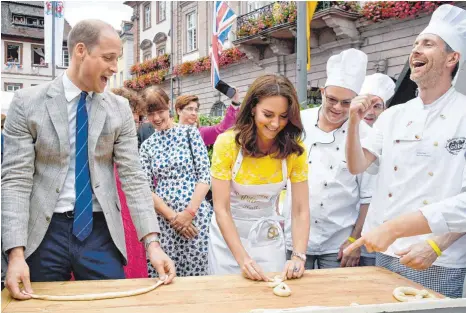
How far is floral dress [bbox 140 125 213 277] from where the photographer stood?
2920 millimetres

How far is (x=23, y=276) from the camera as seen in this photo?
1612mm

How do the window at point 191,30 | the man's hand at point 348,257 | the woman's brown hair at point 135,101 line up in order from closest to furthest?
1. the man's hand at point 348,257
2. the woman's brown hair at point 135,101
3. the window at point 191,30

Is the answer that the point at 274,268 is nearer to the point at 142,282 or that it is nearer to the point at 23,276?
the point at 142,282

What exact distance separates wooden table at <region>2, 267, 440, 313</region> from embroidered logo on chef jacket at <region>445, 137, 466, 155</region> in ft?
1.77

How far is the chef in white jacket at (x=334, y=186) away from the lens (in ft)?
8.13

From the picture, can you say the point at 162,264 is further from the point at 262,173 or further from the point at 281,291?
the point at 262,173

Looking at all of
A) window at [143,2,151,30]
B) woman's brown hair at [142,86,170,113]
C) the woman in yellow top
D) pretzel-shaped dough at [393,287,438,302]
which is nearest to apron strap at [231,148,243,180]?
the woman in yellow top

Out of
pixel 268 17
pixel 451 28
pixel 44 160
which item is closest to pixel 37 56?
pixel 44 160

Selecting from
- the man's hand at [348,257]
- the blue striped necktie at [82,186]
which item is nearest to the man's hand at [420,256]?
the man's hand at [348,257]

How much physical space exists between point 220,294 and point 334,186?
1050mm

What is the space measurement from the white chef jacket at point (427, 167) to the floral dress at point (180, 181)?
1.18 m

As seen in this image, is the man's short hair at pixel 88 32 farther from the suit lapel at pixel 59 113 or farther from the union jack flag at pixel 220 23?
the union jack flag at pixel 220 23

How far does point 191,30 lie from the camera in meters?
16.8

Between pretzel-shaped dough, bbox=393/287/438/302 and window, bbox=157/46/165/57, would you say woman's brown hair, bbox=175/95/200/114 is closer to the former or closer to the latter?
pretzel-shaped dough, bbox=393/287/438/302
